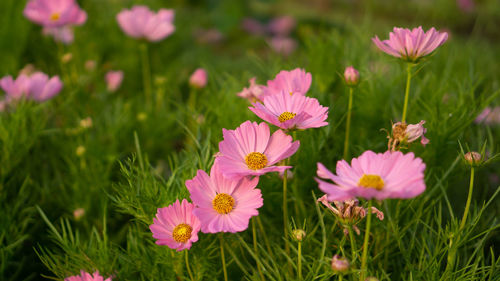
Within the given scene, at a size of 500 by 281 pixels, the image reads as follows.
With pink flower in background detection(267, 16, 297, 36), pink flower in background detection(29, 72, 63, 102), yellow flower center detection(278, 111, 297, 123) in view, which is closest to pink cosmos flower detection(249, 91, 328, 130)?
yellow flower center detection(278, 111, 297, 123)

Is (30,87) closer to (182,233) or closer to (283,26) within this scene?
(182,233)

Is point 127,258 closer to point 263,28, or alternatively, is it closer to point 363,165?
point 363,165

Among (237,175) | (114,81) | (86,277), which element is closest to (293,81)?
(237,175)

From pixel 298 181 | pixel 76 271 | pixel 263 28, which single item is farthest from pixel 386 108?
pixel 263 28

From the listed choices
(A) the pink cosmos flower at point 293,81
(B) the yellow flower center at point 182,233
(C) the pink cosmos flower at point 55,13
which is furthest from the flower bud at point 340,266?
(C) the pink cosmos flower at point 55,13

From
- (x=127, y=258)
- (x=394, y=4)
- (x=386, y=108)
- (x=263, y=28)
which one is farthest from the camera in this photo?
(x=394, y=4)

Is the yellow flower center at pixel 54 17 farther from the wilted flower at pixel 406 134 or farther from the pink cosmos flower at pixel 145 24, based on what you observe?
the wilted flower at pixel 406 134
